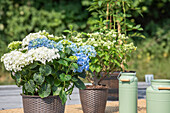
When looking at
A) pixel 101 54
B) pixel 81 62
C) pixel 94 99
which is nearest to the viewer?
pixel 81 62

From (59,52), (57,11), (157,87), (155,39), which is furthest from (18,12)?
(157,87)

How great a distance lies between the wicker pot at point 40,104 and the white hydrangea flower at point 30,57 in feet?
1.17

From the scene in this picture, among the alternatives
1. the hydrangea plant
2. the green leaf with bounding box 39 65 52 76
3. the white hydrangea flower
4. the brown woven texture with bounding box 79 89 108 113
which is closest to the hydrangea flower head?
the hydrangea plant

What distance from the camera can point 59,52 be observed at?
9.24 ft

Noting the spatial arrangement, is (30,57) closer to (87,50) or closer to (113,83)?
(87,50)

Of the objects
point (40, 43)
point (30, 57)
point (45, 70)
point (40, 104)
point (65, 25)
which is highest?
point (65, 25)

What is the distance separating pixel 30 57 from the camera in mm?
2592

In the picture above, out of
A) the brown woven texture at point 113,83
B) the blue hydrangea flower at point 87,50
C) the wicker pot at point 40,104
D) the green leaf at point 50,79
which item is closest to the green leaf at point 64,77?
the green leaf at point 50,79

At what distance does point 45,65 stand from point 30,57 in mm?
174

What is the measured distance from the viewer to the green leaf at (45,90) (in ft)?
8.78

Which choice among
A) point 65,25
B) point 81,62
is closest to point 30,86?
point 81,62

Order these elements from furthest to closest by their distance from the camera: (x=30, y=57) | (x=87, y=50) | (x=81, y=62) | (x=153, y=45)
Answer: (x=153, y=45), (x=87, y=50), (x=81, y=62), (x=30, y=57)

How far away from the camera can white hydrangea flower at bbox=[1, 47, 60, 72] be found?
2559mm

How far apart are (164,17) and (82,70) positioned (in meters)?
6.36
